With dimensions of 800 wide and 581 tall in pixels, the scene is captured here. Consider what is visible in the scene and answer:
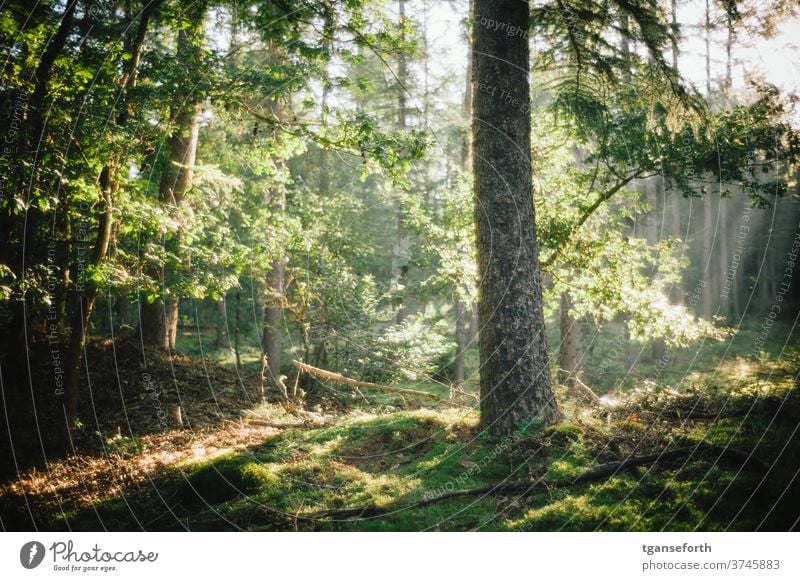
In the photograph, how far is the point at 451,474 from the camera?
4.88 m

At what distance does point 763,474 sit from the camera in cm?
416

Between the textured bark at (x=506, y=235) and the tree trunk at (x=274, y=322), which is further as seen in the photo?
the tree trunk at (x=274, y=322)

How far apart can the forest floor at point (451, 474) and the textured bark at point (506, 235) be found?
59cm

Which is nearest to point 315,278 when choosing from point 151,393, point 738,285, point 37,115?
point 151,393

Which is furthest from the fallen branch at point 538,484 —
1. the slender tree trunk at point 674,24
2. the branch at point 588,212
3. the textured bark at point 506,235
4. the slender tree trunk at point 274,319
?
the slender tree trunk at point 274,319

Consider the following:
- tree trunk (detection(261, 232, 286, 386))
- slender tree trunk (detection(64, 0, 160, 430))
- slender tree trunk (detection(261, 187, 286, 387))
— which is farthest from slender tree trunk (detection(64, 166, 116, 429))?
tree trunk (detection(261, 232, 286, 386))

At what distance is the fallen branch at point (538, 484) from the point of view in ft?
13.9

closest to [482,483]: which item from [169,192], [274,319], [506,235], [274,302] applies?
[506,235]

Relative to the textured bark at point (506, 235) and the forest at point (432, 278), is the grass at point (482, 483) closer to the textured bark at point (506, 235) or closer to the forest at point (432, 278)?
the forest at point (432, 278)

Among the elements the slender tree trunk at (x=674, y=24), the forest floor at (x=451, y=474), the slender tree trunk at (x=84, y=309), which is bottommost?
the forest floor at (x=451, y=474)

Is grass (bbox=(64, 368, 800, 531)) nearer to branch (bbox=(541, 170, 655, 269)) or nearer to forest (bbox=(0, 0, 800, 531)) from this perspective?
forest (bbox=(0, 0, 800, 531))

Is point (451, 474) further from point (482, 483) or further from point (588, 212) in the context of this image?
point (588, 212)

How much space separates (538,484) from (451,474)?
101 cm

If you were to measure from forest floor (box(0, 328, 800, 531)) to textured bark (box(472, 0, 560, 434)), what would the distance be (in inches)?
23.2
